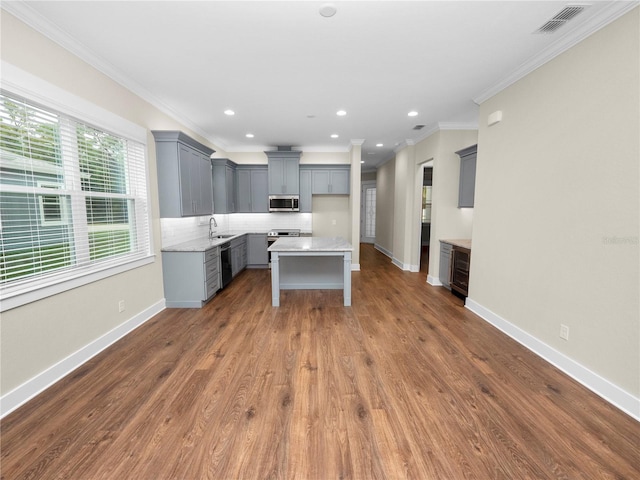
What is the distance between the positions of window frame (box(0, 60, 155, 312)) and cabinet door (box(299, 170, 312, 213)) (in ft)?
11.8

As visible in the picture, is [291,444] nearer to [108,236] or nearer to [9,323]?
[9,323]

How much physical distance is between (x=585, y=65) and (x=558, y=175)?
0.89 meters

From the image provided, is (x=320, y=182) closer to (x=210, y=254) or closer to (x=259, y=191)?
(x=259, y=191)

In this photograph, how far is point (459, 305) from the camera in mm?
Answer: 3986

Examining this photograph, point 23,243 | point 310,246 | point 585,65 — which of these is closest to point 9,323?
point 23,243

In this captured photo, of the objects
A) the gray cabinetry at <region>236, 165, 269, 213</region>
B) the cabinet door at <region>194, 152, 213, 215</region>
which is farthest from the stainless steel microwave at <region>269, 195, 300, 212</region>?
the cabinet door at <region>194, 152, 213, 215</region>

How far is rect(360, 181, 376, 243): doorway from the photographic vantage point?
10.4m

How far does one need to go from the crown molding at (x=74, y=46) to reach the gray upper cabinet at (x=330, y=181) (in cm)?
345

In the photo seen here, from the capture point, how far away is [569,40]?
2305mm

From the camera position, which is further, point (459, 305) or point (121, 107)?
point (459, 305)

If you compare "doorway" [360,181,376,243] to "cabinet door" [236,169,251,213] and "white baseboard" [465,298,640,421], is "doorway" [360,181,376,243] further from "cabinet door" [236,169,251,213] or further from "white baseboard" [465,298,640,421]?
"white baseboard" [465,298,640,421]

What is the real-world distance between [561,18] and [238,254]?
5573 millimetres

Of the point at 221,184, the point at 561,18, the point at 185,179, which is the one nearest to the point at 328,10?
the point at 561,18

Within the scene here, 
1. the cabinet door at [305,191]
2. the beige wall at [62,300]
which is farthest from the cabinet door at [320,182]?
the beige wall at [62,300]
